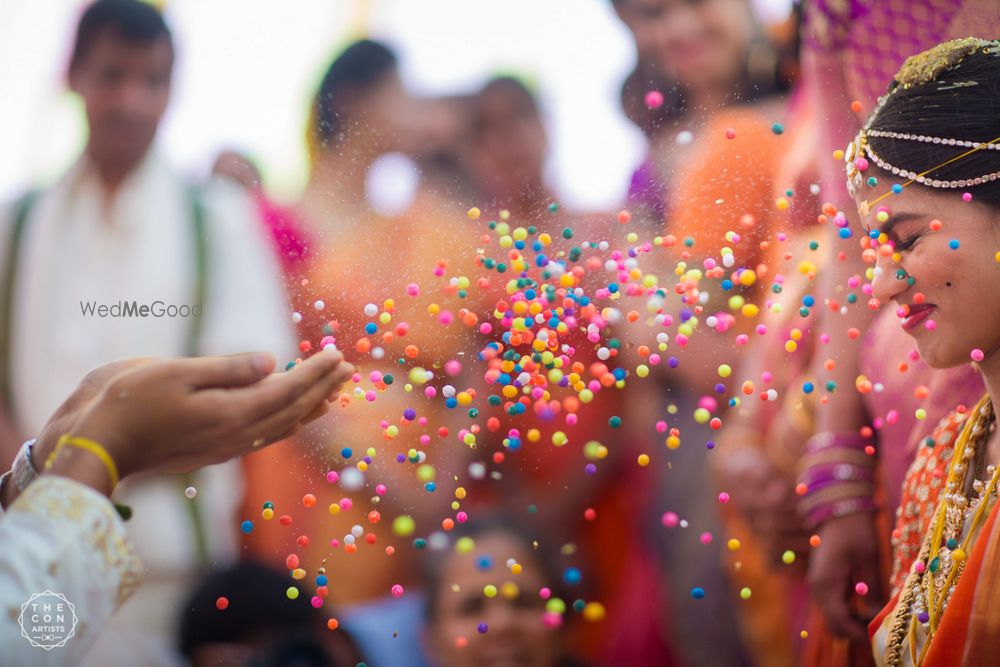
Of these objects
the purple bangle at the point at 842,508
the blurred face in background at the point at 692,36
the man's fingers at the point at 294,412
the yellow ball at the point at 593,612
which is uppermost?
the blurred face in background at the point at 692,36

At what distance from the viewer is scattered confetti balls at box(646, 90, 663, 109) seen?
1873 millimetres

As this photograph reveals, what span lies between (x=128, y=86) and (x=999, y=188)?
4.99 ft

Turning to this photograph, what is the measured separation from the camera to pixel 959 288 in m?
1.57

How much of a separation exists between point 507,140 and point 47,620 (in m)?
1.14

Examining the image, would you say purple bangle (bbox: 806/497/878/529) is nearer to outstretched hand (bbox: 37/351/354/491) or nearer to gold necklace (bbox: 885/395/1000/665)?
gold necklace (bbox: 885/395/1000/665)

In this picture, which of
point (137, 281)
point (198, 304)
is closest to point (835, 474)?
point (198, 304)

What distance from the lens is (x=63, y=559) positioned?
1298mm

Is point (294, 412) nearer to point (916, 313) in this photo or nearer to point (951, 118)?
point (916, 313)

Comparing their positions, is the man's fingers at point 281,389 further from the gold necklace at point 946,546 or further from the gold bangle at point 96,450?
the gold necklace at point 946,546

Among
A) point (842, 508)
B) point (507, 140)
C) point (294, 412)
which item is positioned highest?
point (507, 140)

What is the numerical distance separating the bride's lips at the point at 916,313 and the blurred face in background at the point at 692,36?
1.89ft

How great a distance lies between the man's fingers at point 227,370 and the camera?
1.40m

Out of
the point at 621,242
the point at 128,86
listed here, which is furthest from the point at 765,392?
the point at 128,86

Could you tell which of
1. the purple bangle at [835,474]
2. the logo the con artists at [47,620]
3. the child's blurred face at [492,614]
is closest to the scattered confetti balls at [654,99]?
the purple bangle at [835,474]
